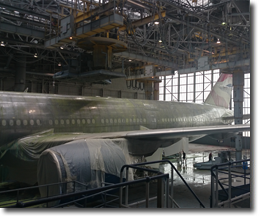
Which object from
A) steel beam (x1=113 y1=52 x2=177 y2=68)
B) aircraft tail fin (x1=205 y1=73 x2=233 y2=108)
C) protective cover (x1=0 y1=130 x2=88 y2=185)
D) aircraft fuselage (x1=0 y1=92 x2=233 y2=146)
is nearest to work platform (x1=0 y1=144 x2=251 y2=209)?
protective cover (x1=0 y1=130 x2=88 y2=185)

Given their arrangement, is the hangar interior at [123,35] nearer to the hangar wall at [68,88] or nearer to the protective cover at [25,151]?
the hangar wall at [68,88]

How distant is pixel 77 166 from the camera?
7.92 metres

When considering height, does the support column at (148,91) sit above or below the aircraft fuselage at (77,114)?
above

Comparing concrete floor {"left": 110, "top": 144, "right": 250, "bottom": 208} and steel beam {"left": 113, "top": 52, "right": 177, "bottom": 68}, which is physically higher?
steel beam {"left": 113, "top": 52, "right": 177, "bottom": 68}

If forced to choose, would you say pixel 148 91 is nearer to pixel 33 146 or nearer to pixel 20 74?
pixel 20 74

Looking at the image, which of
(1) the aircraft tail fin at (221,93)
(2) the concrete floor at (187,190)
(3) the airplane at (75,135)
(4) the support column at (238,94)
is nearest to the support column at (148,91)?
(1) the aircraft tail fin at (221,93)

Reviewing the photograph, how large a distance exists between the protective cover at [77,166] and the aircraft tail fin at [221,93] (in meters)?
18.2

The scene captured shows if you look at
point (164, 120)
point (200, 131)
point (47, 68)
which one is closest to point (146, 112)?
point (164, 120)

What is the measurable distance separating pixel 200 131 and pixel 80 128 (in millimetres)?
5706

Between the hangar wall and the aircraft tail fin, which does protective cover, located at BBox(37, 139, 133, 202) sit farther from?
the hangar wall

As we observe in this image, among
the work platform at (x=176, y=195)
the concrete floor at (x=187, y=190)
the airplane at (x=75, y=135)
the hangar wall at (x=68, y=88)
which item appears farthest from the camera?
the hangar wall at (x=68, y=88)

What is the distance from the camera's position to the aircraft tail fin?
25062 millimetres

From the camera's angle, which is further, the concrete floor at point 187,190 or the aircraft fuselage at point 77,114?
the concrete floor at point 187,190

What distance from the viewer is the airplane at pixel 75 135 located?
26.7 feet
